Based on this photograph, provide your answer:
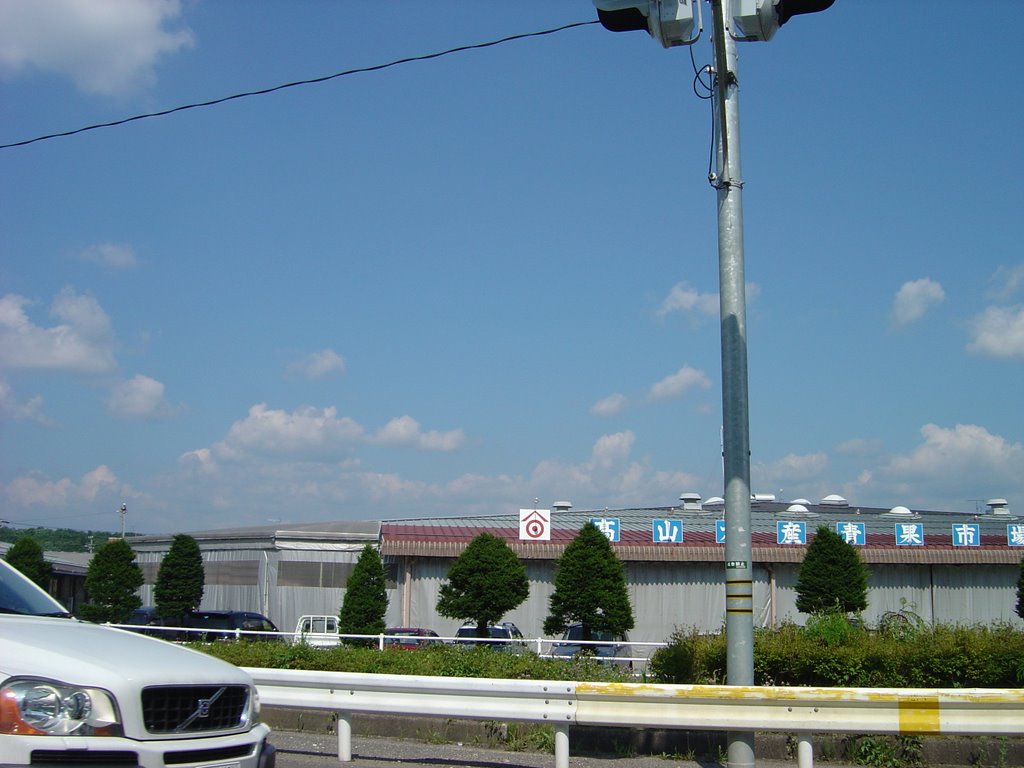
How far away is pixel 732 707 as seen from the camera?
8398 mm

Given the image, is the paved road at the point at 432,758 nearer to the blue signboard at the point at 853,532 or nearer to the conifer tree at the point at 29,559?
the blue signboard at the point at 853,532

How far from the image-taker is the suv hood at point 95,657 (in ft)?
15.7

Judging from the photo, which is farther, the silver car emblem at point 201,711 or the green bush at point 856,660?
the green bush at point 856,660

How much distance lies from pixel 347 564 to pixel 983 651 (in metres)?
37.2

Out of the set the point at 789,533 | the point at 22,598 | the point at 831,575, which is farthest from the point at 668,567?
the point at 22,598

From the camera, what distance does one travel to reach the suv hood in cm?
478

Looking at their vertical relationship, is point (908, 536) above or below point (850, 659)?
above

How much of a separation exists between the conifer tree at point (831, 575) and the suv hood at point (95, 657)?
30396mm

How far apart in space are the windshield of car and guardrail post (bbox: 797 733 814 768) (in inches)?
236

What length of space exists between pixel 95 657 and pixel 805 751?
6.07 meters

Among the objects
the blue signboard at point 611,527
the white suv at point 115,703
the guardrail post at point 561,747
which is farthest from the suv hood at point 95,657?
the blue signboard at point 611,527

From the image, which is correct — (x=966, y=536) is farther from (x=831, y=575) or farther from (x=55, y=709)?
(x=55, y=709)

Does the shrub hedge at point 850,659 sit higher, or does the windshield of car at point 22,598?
the windshield of car at point 22,598

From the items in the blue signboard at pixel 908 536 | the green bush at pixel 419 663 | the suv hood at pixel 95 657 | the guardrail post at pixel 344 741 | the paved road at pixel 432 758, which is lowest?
the paved road at pixel 432 758
